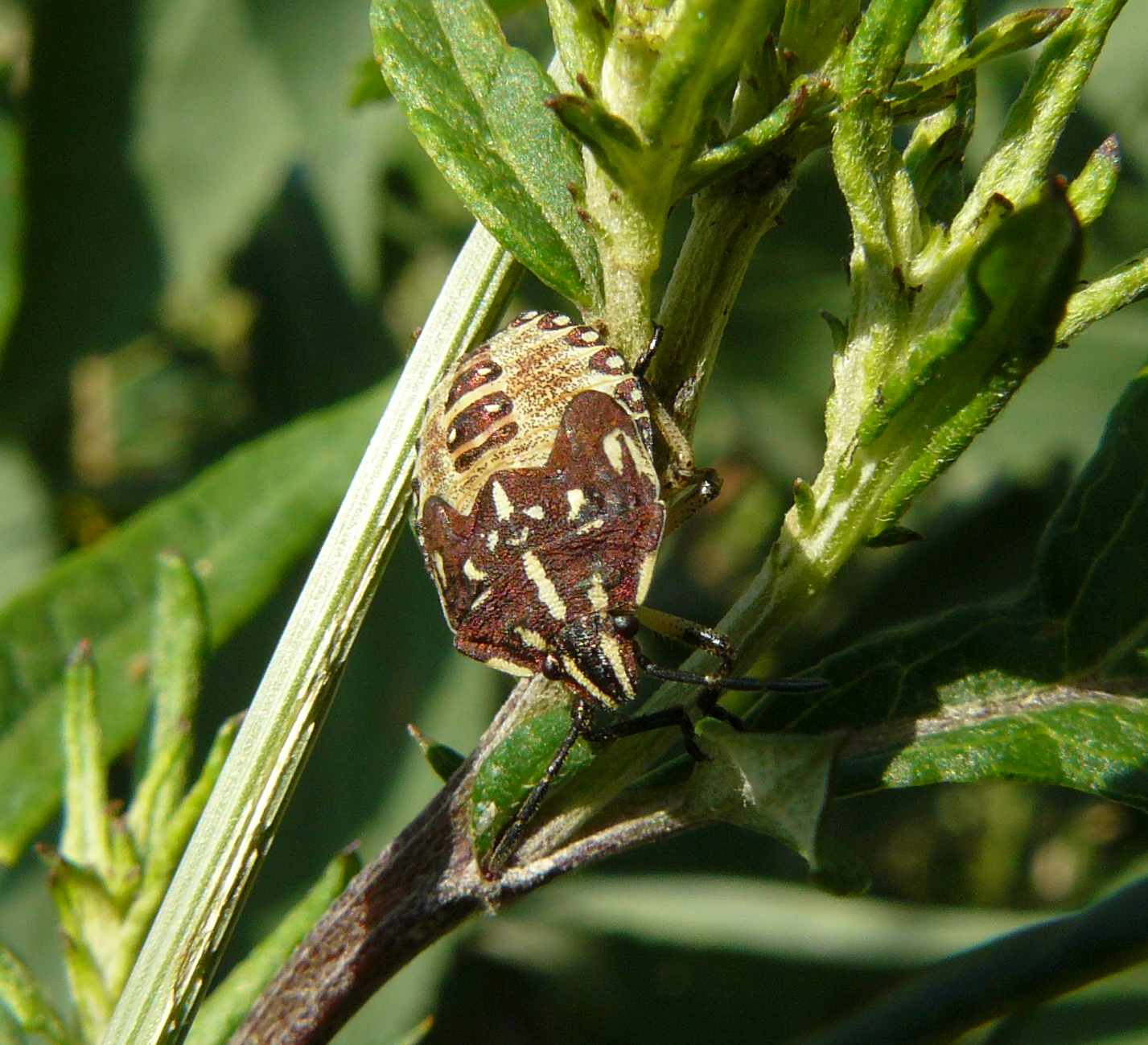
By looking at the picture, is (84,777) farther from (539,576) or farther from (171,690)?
(539,576)

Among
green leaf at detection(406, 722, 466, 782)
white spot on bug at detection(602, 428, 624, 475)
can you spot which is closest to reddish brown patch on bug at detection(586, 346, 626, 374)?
white spot on bug at detection(602, 428, 624, 475)

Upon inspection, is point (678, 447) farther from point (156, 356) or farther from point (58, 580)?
point (156, 356)

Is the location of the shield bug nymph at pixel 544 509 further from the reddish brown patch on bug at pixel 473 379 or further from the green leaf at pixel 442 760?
Result: the green leaf at pixel 442 760

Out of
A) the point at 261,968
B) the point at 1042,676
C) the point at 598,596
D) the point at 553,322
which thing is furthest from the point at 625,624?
the point at 261,968

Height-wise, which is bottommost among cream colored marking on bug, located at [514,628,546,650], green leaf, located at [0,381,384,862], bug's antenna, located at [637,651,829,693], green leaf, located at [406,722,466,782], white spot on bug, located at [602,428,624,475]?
bug's antenna, located at [637,651,829,693]

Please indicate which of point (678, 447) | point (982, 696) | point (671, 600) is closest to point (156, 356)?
point (671, 600)

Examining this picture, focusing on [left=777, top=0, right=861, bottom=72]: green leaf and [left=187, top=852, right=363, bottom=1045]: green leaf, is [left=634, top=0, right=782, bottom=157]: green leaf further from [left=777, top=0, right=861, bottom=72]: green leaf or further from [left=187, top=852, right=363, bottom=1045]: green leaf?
[left=187, top=852, right=363, bottom=1045]: green leaf
